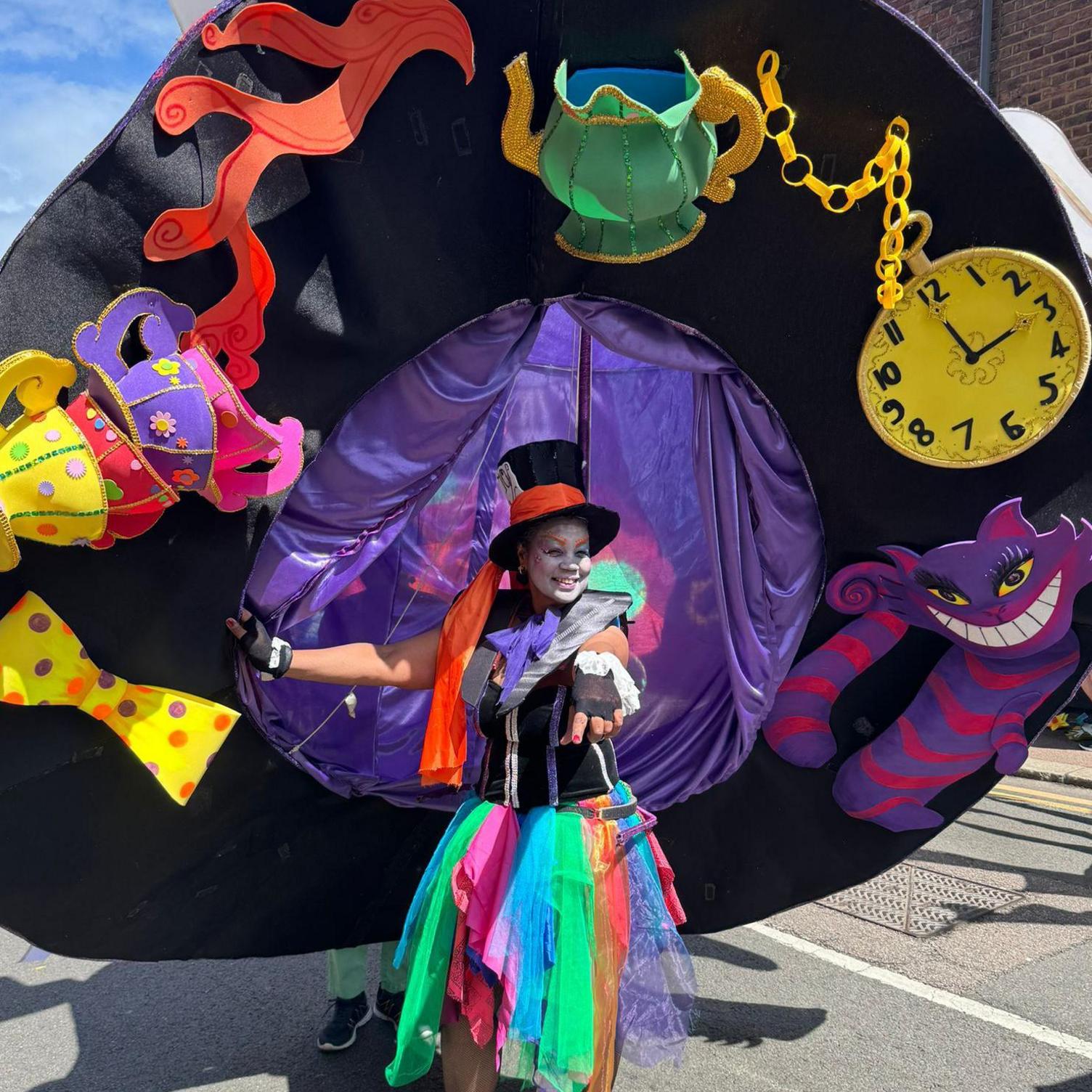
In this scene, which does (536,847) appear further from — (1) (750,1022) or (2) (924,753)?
(1) (750,1022)

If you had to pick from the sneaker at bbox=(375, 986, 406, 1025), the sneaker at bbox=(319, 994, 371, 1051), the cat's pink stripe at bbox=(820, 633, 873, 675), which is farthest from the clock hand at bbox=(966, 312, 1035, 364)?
the sneaker at bbox=(319, 994, 371, 1051)

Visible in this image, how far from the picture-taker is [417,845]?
3.41 meters

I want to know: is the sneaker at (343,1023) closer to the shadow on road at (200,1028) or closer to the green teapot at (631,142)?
the shadow on road at (200,1028)

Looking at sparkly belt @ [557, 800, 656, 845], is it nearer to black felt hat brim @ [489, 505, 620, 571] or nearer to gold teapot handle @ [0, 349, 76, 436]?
black felt hat brim @ [489, 505, 620, 571]

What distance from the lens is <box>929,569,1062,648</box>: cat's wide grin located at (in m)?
3.12

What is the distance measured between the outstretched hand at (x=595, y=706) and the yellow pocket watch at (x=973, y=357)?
1.16 meters

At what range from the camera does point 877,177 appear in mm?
2701

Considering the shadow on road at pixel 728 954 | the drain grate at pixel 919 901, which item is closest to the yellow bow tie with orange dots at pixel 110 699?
the shadow on road at pixel 728 954

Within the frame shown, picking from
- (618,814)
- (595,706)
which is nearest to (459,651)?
(595,706)

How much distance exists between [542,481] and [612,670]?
0.63 meters

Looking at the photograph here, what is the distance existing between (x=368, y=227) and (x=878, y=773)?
228 centimetres

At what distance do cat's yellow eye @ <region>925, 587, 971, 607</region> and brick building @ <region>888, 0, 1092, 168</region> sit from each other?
868 centimetres

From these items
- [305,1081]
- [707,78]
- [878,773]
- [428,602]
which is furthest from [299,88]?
[305,1081]

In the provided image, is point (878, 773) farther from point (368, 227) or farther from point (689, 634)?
point (368, 227)
